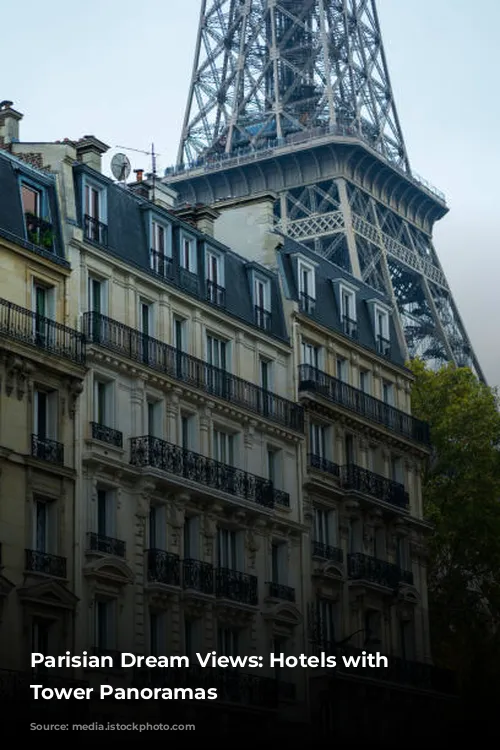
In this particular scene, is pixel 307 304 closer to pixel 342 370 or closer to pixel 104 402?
pixel 342 370

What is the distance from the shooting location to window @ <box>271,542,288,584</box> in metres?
51.3

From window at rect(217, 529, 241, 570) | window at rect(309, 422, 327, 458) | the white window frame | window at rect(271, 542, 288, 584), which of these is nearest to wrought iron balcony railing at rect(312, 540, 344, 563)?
window at rect(271, 542, 288, 584)

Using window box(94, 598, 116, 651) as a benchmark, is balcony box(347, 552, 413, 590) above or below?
above

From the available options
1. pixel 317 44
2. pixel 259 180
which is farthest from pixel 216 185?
pixel 317 44

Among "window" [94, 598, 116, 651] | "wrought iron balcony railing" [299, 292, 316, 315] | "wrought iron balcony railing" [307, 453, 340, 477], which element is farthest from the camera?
"wrought iron balcony railing" [299, 292, 316, 315]

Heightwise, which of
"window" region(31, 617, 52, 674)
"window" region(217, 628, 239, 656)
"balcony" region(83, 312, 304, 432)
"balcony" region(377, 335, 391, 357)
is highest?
"balcony" region(377, 335, 391, 357)

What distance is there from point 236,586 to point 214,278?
856 centimetres

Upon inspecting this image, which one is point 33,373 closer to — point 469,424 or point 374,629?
point 374,629

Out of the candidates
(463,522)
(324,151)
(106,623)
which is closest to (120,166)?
(106,623)

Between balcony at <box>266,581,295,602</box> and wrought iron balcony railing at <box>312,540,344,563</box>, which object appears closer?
balcony at <box>266,581,295,602</box>

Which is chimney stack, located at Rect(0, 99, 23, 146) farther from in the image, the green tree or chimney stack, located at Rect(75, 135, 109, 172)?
the green tree

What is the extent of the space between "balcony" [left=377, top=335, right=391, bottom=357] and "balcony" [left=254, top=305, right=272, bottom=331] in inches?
273

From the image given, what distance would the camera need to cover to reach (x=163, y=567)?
4612 cm

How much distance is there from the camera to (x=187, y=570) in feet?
154
